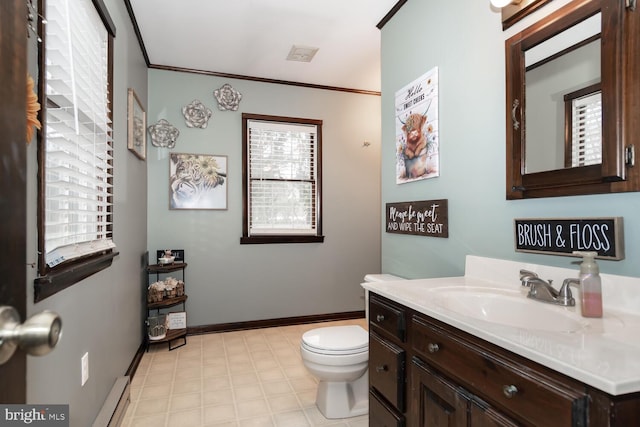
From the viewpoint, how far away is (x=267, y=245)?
12.3 ft

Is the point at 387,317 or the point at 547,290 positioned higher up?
the point at 547,290

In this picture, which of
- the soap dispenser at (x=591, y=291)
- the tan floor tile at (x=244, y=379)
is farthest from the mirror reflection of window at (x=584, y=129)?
the tan floor tile at (x=244, y=379)

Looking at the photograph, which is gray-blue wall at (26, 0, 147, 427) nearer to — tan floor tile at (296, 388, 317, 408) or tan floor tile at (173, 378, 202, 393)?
tan floor tile at (173, 378, 202, 393)

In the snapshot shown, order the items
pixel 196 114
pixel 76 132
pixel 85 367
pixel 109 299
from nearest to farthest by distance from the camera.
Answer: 1. pixel 76 132
2. pixel 85 367
3. pixel 109 299
4. pixel 196 114

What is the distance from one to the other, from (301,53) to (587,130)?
2.46 metres

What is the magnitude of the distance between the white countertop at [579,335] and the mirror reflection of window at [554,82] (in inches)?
17.6

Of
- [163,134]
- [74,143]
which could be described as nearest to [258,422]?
[74,143]

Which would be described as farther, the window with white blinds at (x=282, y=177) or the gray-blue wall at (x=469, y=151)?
the window with white blinds at (x=282, y=177)

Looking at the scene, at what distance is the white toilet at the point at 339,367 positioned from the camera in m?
1.99

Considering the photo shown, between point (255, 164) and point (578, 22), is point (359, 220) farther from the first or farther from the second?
point (578, 22)

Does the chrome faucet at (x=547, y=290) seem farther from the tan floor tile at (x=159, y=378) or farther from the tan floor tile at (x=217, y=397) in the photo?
the tan floor tile at (x=159, y=378)

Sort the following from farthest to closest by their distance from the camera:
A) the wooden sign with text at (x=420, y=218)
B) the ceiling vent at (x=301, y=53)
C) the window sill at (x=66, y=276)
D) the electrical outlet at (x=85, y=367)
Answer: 1. the ceiling vent at (x=301, y=53)
2. the wooden sign with text at (x=420, y=218)
3. the electrical outlet at (x=85, y=367)
4. the window sill at (x=66, y=276)

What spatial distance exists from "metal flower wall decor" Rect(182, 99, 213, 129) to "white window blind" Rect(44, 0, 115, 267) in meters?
1.53

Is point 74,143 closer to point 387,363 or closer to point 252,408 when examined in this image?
point 387,363
